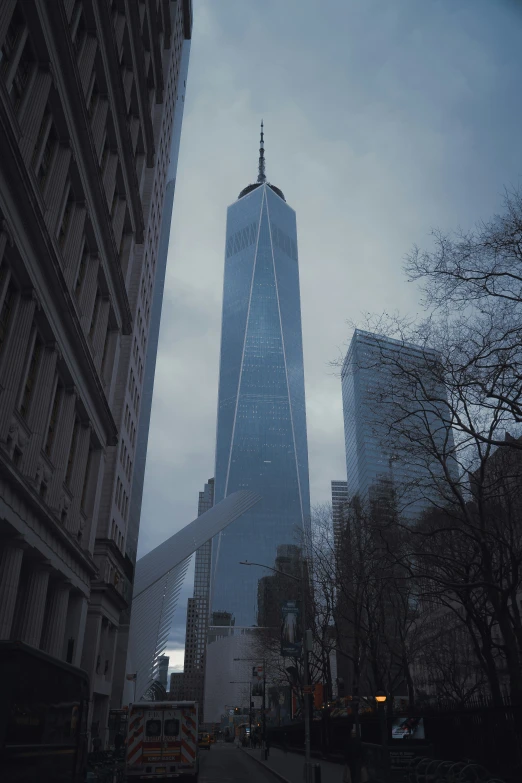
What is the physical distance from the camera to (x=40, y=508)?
74.9ft

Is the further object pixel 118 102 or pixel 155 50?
pixel 155 50

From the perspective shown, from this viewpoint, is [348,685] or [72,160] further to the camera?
[348,685]

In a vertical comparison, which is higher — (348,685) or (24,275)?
(24,275)

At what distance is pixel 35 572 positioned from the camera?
25.2 metres

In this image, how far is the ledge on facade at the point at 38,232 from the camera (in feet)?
59.7

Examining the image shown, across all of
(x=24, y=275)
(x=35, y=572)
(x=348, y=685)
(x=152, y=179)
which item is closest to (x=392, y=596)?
(x=35, y=572)

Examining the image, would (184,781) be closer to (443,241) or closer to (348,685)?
(443,241)

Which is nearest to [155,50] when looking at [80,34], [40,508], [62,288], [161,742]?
[80,34]

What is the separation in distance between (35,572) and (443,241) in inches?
771

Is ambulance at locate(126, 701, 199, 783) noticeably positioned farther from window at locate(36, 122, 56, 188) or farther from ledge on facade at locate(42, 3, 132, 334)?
ledge on facade at locate(42, 3, 132, 334)

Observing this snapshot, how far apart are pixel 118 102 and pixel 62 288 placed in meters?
15.7

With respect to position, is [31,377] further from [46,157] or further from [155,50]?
[155,50]

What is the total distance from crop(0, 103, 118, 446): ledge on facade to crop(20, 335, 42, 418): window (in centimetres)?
184

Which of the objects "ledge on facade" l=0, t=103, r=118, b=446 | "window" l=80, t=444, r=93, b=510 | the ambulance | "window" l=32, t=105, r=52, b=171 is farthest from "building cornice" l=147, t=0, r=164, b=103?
the ambulance
